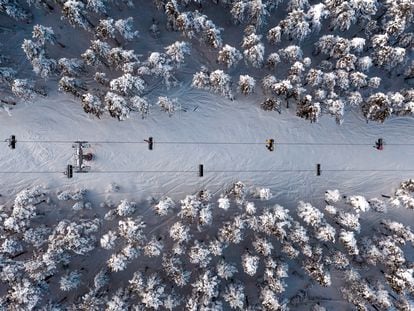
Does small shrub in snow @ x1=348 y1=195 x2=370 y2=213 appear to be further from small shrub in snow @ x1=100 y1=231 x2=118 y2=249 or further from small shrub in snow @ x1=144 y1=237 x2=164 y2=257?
small shrub in snow @ x1=100 y1=231 x2=118 y2=249

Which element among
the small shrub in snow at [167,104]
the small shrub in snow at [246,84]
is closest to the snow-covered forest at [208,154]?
the small shrub in snow at [246,84]

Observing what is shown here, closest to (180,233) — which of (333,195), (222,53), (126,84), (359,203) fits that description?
(126,84)

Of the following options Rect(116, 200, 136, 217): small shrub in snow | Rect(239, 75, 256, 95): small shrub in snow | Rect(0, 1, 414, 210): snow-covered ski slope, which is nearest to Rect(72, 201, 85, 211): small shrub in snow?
Rect(0, 1, 414, 210): snow-covered ski slope

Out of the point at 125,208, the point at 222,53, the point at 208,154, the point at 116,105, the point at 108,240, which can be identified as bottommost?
the point at 108,240

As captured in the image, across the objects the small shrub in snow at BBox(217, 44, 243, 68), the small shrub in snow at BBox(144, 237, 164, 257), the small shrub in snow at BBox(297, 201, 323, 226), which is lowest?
the small shrub in snow at BBox(144, 237, 164, 257)

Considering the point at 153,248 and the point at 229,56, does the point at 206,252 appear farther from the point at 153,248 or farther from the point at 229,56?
the point at 229,56

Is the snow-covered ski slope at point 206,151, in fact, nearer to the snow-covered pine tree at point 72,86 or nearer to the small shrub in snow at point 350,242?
the snow-covered pine tree at point 72,86
